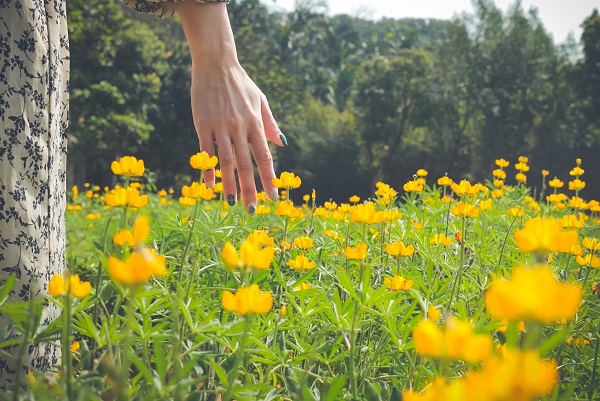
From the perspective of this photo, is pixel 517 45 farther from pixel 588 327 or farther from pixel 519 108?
pixel 588 327

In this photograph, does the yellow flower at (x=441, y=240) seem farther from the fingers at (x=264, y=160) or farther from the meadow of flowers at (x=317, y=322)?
the fingers at (x=264, y=160)

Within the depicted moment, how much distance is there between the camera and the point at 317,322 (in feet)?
4.20

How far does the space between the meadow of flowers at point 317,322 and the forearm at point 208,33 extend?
0.74 ft

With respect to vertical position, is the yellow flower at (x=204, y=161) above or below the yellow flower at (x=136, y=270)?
above

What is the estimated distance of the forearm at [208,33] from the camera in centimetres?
122

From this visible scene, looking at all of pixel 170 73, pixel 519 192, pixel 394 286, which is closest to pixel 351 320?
pixel 394 286

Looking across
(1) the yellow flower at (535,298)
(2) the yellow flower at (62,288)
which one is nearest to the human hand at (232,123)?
(2) the yellow flower at (62,288)

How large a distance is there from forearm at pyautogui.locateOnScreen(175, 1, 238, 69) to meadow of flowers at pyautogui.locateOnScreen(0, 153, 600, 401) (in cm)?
22

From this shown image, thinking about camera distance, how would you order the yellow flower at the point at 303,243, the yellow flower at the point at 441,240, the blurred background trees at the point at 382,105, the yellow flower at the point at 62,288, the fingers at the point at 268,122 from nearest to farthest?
the yellow flower at the point at 62,288, the fingers at the point at 268,122, the yellow flower at the point at 303,243, the yellow flower at the point at 441,240, the blurred background trees at the point at 382,105

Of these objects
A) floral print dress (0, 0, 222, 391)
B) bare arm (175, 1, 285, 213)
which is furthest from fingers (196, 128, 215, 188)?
floral print dress (0, 0, 222, 391)

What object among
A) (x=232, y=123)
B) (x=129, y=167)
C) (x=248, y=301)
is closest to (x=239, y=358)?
(x=248, y=301)

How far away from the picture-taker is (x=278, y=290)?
1.56 m

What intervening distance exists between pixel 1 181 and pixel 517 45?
79.4 ft

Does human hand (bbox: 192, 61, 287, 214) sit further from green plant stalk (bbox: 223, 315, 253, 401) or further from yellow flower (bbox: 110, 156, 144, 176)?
green plant stalk (bbox: 223, 315, 253, 401)
